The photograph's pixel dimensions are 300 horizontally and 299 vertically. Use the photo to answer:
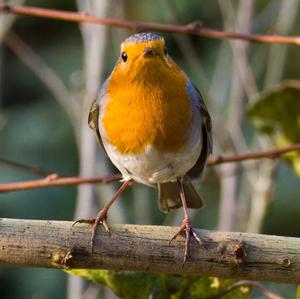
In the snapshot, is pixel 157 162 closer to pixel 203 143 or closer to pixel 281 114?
pixel 203 143

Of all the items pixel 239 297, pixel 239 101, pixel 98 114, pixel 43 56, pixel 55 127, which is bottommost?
pixel 239 297

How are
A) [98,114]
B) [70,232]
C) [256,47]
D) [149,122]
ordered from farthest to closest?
[256,47] < [98,114] < [149,122] < [70,232]

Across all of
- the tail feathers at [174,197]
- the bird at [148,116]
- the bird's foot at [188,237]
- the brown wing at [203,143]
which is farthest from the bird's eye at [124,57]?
the bird's foot at [188,237]

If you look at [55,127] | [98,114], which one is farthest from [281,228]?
[98,114]

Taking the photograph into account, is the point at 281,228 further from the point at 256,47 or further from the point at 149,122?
the point at 149,122

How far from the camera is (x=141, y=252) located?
210 cm

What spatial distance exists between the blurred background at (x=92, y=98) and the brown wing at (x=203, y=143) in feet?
1.39

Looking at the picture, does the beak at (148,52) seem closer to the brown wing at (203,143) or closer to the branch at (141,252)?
the brown wing at (203,143)

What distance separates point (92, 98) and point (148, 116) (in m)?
0.92

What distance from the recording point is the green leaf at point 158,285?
2.35m

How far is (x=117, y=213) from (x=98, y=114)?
96cm

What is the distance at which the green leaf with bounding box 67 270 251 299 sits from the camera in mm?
2348

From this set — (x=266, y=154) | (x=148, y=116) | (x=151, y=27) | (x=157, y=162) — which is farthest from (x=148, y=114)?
(x=266, y=154)

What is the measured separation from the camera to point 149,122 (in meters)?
2.72
